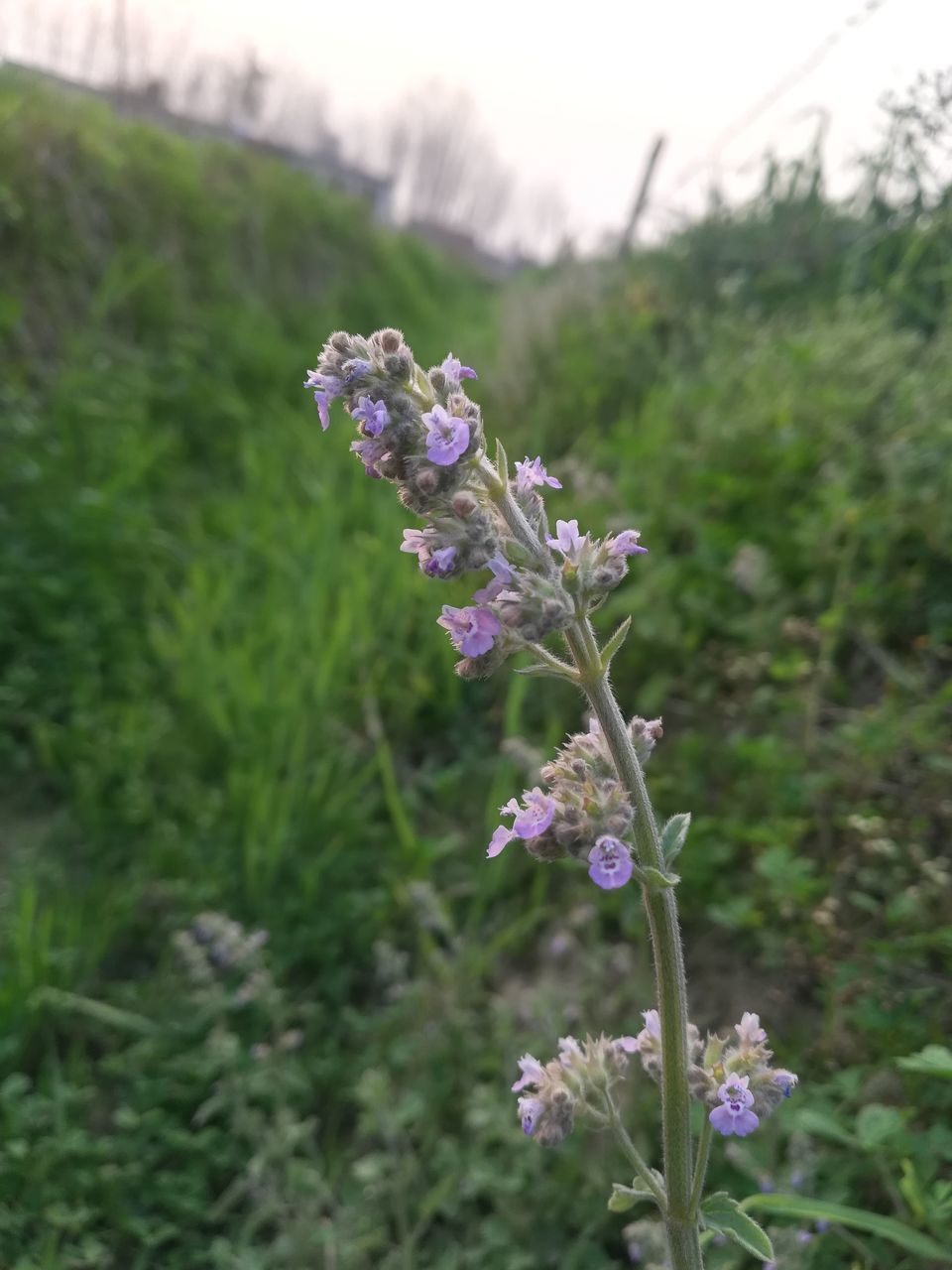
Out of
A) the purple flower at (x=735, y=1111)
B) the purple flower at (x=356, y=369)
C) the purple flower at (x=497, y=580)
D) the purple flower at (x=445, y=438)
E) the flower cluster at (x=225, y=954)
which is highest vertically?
the purple flower at (x=356, y=369)

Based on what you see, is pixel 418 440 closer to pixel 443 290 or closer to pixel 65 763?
pixel 65 763

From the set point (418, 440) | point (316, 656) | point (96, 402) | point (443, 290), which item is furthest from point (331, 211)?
point (418, 440)

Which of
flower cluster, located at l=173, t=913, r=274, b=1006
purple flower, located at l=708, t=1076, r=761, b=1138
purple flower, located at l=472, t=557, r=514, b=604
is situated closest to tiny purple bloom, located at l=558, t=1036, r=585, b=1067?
purple flower, located at l=708, t=1076, r=761, b=1138

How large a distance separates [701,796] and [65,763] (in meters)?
2.20

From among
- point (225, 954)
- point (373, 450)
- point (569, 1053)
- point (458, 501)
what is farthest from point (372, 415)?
point (225, 954)

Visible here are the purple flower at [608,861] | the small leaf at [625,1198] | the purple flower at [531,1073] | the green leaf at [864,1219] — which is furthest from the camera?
the green leaf at [864,1219]

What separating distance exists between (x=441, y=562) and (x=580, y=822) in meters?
0.37

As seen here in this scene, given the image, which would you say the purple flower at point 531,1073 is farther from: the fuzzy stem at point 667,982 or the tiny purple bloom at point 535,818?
the tiny purple bloom at point 535,818

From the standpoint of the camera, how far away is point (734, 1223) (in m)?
1.14

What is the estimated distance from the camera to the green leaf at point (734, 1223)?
3.59 feet

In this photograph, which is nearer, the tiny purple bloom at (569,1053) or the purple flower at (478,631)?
the purple flower at (478,631)

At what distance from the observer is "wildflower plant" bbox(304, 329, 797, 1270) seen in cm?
110

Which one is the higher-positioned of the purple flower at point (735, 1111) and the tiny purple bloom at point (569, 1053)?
the purple flower at point (735, 1111)

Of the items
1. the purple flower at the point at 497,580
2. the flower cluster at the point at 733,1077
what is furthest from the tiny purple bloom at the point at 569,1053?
the purple flower at the point at 497,580
